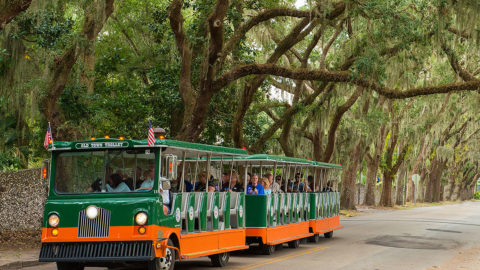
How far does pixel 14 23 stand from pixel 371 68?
31.3 ft

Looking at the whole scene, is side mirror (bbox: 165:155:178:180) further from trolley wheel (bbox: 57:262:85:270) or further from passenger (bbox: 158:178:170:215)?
trolley wheel (bbox: 57:262:85:270)

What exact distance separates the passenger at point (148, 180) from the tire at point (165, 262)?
38.9 inches

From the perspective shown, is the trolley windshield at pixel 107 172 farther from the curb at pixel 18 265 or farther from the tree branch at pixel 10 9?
the tree branch at pixel 10 9

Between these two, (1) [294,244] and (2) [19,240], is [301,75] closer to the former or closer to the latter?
(1) [294,244]

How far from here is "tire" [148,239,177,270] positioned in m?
10.9

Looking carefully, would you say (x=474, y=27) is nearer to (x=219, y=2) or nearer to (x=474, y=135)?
(x=219, y=2)

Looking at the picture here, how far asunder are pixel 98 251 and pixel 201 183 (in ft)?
11.5

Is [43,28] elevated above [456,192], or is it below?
above

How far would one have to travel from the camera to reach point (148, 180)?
1118 cm

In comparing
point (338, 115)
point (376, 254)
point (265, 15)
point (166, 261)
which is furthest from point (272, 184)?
point (338, 115)

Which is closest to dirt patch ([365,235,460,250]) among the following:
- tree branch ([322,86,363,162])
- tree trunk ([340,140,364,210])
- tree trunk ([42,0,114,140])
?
tree branch ([322,86,363,162])

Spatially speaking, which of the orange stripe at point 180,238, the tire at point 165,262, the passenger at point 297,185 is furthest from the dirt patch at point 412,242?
the tire at point 165,262

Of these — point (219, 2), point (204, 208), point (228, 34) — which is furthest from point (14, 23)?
point (228, 34)

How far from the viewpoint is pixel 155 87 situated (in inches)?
941
